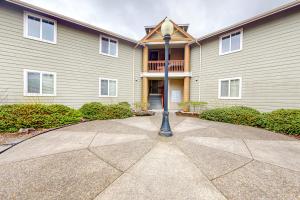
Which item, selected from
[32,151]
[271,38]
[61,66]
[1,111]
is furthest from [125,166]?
[271,38]

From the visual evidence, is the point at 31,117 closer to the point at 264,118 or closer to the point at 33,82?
the point at 33,82

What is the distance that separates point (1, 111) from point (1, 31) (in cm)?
439

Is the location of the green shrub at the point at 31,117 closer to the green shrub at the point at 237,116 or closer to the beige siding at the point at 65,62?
the beige siding at the point at 65,62

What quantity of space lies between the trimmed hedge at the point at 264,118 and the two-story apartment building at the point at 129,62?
1.73 meters

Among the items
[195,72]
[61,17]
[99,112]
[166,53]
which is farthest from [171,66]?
[61,17]

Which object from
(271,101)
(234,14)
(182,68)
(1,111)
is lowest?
(1,111)

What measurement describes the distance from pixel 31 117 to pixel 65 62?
→ 14.3 feet

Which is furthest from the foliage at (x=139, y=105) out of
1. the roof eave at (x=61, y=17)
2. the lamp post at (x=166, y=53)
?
the lamp post at (x=166, y=53)

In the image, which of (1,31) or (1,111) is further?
(1,31)

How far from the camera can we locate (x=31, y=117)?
20.9 feet

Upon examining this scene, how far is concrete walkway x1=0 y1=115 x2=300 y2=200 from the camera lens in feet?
7.76

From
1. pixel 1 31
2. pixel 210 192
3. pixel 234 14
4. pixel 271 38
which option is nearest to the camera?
pixel 210 192

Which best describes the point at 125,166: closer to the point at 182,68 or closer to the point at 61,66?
the point at 61,66

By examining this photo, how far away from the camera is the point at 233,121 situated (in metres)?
7.91
